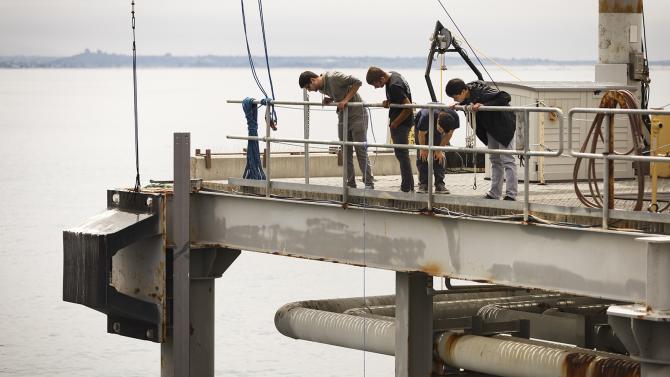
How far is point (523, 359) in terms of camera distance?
19.9m

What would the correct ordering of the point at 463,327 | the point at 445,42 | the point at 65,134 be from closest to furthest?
1. the point at 463,327
2. the point at 445,42
3. the point at 65,134

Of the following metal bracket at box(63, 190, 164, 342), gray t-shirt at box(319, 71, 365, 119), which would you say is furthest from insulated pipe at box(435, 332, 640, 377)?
metal bracket at box(63, 190, 164, 342)

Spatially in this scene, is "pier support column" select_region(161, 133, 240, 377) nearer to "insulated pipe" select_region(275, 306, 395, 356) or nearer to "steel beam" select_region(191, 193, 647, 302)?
"steel beam" select_region(191, 193, 647, 302)

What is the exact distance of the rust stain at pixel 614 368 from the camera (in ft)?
61.2

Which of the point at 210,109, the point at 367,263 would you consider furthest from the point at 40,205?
the point at 210,109

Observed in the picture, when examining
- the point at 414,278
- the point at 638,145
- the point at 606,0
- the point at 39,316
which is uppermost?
the point at 606,0

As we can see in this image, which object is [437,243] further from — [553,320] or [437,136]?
[553,320]

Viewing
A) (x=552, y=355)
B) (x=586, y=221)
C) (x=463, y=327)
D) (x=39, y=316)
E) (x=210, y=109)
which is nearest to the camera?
(x=586, y=221)

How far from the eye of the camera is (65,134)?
150 m

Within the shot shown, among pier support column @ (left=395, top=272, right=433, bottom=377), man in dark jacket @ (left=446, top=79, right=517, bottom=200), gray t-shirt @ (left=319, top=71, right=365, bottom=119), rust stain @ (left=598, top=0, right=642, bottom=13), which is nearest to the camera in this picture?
man in dark jacket @ (left=446, top=79, right=517, bottom=200)

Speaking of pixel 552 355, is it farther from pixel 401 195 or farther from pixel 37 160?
pixel 37 160

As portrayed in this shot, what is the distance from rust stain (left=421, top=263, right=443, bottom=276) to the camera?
1925 centimetres

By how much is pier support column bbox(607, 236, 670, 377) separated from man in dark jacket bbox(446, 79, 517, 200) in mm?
3214

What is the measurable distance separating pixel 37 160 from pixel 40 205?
34400 mm
